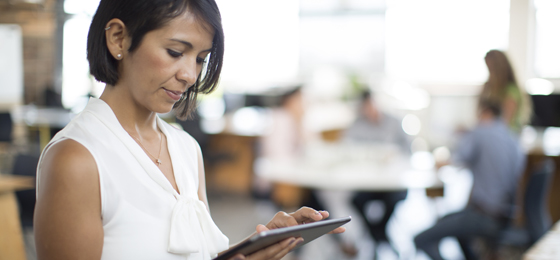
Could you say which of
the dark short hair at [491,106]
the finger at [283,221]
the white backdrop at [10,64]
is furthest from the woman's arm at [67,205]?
the white backdrop at [10,64]

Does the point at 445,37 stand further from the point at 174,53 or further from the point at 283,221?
the point at 174,53

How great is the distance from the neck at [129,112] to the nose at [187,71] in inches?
5.1

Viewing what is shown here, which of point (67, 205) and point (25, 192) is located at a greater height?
point (67, 205)

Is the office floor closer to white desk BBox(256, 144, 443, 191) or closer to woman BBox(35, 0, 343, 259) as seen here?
white desk BBox(256, 144, 443, 191)

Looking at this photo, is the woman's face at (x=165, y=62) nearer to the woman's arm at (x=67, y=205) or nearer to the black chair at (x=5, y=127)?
the woman's arm at (x=67, y=205)

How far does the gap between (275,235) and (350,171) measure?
2438 millimetres

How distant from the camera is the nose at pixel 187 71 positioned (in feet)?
3.45

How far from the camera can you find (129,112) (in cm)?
111

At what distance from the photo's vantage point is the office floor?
380 centimetres

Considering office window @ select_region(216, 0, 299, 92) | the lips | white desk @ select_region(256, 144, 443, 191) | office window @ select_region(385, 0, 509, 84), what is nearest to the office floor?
white desk @ select_region(256, 144, 443, 191)

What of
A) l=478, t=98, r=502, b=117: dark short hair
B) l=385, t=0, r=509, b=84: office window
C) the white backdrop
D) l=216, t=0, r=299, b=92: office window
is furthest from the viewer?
l=216, t=0, r=299, b=92: office window

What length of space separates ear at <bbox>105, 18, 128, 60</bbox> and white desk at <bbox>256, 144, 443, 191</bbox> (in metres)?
2.22

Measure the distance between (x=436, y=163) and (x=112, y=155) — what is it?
275 centimetres

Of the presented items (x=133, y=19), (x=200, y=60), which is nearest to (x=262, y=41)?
(x=200, y=60)
